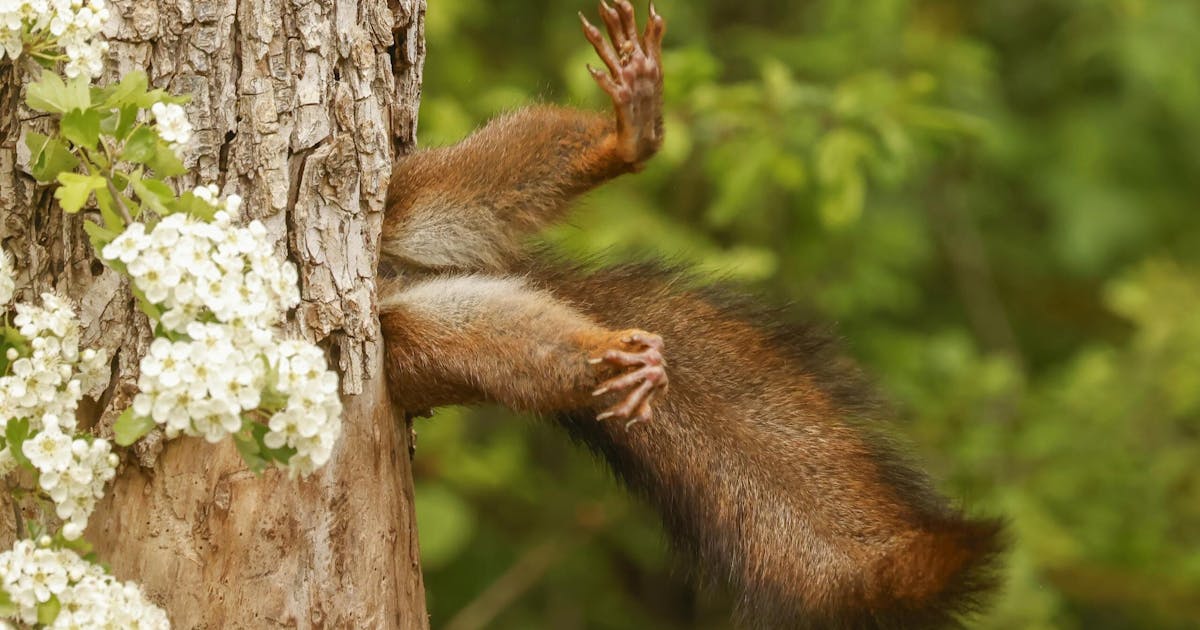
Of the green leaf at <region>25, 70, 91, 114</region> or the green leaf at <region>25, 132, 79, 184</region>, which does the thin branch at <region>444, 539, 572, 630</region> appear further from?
the green leaf at <region>25, 70, 91, 114</region>

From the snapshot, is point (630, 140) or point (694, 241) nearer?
point (630, 140)

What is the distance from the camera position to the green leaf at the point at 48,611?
1.92 metres

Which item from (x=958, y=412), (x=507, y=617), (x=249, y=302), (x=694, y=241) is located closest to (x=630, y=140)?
(x=249, y=302)

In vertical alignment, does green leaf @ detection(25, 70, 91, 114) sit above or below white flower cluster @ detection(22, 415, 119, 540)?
above

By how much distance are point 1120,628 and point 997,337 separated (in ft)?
4.34

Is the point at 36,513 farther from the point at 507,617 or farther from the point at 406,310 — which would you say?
the point at 507,617

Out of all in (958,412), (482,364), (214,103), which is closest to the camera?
(214,103)

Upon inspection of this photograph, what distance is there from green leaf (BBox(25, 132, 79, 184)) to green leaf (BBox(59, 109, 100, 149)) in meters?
0.11

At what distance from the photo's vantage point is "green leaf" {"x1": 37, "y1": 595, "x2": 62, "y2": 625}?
1.92 metres

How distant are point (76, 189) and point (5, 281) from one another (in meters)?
0.29

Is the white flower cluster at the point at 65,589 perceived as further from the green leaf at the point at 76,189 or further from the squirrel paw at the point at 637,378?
the squirrel paw at the point at 637,378

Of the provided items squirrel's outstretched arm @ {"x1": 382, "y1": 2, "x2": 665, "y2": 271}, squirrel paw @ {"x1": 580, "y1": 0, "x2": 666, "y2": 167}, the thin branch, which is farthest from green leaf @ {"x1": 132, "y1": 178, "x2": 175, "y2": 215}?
the thin branch

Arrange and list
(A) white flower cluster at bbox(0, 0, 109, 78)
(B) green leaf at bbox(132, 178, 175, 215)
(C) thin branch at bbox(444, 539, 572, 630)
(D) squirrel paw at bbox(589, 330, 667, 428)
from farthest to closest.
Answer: (C) thin branch at bbox(444, 539, 572, 630), (D) squirrel paw at bbox(589, 330, 667, 428), (A) white flower cluster at bbox(0, 0, 109, 78), (B) green leaf at bbox(132, 178, 175, 215)

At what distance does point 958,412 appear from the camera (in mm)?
5270
